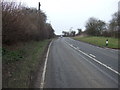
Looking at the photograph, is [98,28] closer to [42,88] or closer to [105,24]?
[105,24]

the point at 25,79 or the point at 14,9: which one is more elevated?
the point at 14,9

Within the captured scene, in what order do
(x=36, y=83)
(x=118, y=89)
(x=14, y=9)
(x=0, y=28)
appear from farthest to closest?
(x=14, y=9) < (x=0, y=28) < (x=36, y=83) < (x=118, y=89)

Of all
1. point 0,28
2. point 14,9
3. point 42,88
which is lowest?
point 42,88

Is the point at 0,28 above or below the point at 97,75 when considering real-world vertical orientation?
above

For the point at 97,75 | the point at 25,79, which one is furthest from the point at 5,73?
the point at 97,75

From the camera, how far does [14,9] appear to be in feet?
82.5

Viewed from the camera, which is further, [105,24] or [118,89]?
[105,24]

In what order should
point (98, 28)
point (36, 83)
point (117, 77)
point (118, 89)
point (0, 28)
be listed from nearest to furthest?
point (118, 89) < point (36, 83) < point (117, 77) < point (0, 28) < point (98, 28)

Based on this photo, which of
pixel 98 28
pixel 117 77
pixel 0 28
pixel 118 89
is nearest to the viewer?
pixel 118 89

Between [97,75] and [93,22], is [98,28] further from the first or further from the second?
[97,75]

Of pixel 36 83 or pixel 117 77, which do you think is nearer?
pixel 36 83

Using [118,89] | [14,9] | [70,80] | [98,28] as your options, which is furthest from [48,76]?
[98,28]

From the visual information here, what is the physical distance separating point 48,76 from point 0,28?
9284mm

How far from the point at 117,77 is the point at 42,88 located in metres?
4.05
